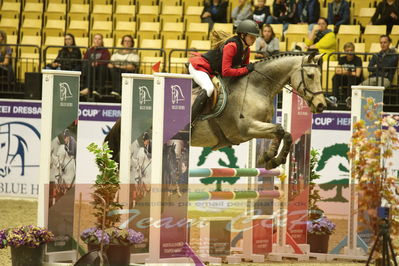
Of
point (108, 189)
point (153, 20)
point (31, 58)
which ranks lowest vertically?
point (108, 189)

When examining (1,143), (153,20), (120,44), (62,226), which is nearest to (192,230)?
(62,226)

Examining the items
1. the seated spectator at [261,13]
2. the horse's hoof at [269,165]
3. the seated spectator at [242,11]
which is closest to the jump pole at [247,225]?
the horse's hoof at [269,165]

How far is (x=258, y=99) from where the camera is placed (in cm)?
748

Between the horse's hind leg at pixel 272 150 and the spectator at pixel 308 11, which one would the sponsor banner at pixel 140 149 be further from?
the spectator at pixel 308 11

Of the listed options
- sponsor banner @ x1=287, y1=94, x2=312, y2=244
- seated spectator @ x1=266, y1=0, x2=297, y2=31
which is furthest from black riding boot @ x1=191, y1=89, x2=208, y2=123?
→ seated spectator @ x1=266, y1=0, x2=297, y2=31

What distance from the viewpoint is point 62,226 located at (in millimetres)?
6746

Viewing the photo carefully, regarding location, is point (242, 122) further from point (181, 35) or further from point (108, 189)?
point (181, 35)

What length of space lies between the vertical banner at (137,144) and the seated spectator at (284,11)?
673cm

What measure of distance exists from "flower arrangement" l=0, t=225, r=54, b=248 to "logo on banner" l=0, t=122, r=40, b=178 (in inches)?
201

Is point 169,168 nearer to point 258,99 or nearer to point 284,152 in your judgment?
point 284,152

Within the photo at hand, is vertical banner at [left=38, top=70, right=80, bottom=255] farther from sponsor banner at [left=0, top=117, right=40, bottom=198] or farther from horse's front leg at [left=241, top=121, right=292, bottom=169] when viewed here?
sponsor banner at [left=0, top=117, right=40, bottom=198]

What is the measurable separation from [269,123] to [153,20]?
6.86 m

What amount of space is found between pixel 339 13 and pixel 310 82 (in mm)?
5619

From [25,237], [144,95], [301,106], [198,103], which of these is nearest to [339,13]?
[301,106]
